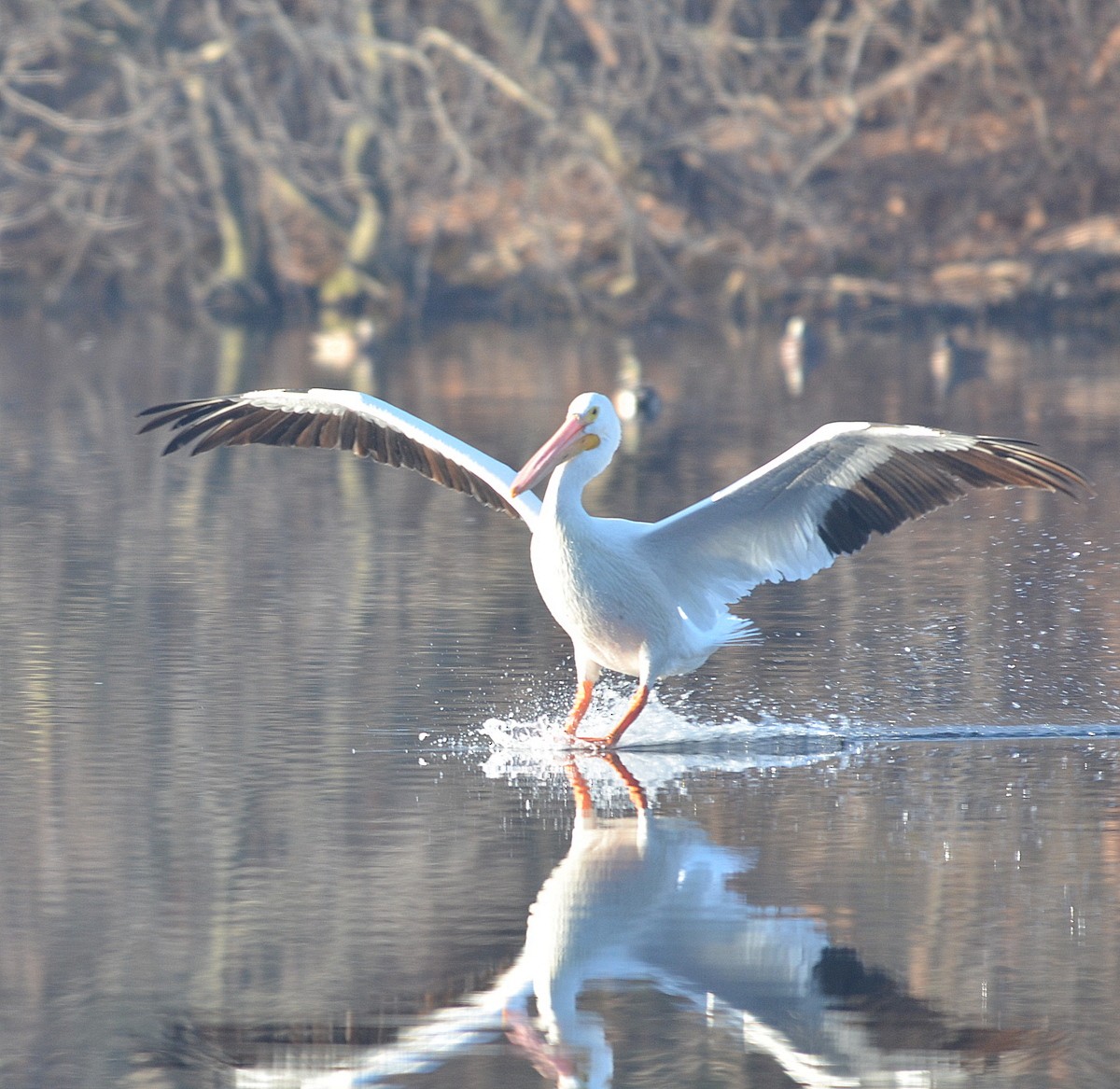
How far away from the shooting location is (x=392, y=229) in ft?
79.0

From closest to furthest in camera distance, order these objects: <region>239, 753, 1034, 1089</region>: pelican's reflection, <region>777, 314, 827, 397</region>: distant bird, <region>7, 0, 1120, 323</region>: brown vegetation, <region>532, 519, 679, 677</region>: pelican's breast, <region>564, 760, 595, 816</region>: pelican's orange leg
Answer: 1. <region>239, 753, 1034, 1089</region>: pelican's reflection
2. <region>564, 760, 595, 816</region>: pelican's orange leg
3. <region>532, 519, 679, 677</region>: pelican's breast
4. <region>777, 314, 827, 397</region>: distant bird
5. <region>7, 0, 1120, 323</region>: brown vegetation

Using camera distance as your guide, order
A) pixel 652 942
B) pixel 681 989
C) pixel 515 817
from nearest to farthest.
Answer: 1. pixel 681 989
2. pixel 652 942
3. pixel 515 817

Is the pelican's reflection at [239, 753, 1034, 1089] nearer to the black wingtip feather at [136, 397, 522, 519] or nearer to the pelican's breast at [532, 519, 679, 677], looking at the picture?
the pelican's breast at [532, 519, 679, 677]

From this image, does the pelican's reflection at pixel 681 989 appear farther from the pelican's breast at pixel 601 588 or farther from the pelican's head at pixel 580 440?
the pelican's head at pixel 580 440

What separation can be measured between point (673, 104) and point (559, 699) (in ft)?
60.0

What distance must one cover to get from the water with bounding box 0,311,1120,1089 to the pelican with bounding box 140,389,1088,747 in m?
0.27

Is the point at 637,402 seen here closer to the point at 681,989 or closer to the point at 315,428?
the point at 315,428

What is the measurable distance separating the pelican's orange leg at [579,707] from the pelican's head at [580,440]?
610 millimetres

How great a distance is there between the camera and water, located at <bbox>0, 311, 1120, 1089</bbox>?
4.06 meters

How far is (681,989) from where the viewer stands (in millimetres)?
4254

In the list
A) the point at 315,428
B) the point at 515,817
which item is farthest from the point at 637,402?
the point at 515,817

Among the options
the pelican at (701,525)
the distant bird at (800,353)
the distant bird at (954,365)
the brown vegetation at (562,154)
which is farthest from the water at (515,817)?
the brown vegetation at (562,154)

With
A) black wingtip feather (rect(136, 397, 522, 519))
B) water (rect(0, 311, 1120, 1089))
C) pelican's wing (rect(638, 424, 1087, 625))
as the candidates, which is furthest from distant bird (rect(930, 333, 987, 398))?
pelican's wing (rect(638, 424, 1087, 625))

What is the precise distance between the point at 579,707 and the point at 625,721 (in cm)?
21
